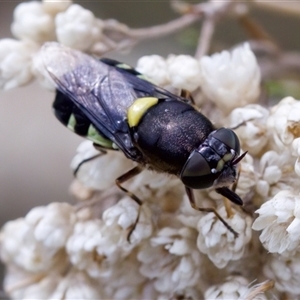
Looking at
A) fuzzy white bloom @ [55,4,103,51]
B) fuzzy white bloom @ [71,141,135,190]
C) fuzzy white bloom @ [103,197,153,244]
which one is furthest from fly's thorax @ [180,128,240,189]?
fuzzy white bloom @ [55,4,103,51]

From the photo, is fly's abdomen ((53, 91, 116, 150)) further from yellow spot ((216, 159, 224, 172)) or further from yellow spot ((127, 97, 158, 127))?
yellow spot ((216, 159, 224, 172))

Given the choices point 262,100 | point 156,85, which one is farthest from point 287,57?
point 156,85

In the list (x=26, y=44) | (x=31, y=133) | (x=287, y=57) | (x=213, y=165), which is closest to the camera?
(x=213, y=165)

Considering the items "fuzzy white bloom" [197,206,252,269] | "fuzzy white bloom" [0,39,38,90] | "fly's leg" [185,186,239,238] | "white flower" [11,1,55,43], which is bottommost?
"fuzzy white bloom" [197,206,252,269]

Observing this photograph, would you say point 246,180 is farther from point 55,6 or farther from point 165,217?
point 55,6

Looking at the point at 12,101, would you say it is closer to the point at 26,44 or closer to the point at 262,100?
the point at 26,44

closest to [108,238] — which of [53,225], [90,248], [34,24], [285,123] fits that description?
[90,248]

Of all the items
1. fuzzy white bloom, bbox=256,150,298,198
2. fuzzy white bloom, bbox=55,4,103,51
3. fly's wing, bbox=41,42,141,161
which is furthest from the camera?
fuzzy white bloom, bbox=55,4,103,51
